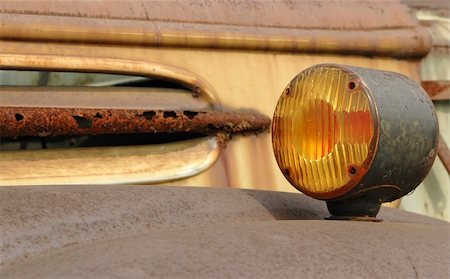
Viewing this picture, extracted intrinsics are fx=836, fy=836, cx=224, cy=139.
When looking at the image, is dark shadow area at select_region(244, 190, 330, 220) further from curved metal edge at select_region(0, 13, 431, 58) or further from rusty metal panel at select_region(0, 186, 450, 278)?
curved metal edge at select_region(0, 13, 431, 58)

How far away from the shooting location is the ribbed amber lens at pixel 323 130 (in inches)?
39.7

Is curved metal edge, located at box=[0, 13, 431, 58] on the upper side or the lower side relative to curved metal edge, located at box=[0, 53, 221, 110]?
upper

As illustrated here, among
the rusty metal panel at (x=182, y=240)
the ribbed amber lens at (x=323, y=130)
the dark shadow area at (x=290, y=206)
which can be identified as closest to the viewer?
the rusty metal panel at (x=182, y=240)

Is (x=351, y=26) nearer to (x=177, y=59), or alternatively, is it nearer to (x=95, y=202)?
(x=177, y=59)

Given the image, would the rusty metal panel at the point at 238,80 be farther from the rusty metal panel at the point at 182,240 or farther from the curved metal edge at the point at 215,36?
the rusty metal panel at the point at 182,240

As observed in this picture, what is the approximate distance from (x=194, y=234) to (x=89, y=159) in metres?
0.42

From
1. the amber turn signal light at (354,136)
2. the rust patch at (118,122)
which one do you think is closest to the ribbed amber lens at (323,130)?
the amber turn signal light at (354,136)

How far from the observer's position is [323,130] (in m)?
1.02

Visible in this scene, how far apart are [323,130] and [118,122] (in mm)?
346

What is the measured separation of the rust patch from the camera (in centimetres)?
114

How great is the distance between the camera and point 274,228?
3.01ft

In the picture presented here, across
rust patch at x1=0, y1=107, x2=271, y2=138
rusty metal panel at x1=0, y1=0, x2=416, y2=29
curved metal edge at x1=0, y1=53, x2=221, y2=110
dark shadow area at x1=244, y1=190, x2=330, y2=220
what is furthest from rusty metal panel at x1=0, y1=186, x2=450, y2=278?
rusty metal panel at x1=0, y1=0, x2=416, y2=29

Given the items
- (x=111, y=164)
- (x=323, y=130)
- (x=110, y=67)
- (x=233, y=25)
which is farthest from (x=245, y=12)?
(x=323, y=130)


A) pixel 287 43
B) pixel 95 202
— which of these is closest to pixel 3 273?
pixel 95 202
